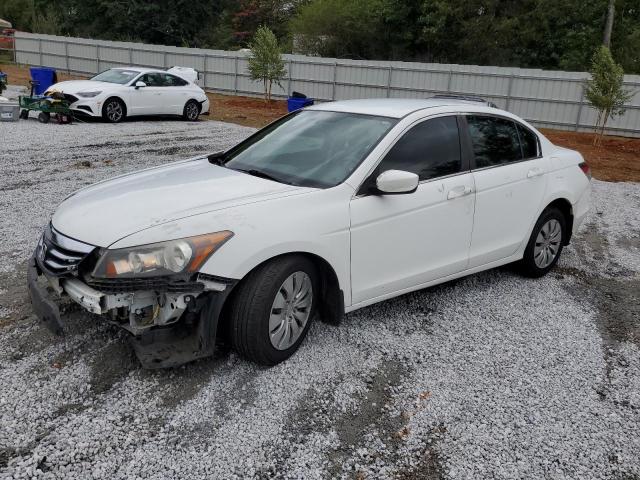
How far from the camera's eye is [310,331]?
4066 mm

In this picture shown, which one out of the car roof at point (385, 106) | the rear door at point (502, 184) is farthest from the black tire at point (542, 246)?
the car roof at point (385, 106)

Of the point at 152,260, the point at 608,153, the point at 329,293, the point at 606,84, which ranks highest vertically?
the point at 606,84

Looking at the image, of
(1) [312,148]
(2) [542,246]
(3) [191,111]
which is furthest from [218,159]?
(3) [191,111]

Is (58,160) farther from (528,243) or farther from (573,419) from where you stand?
(573,419)

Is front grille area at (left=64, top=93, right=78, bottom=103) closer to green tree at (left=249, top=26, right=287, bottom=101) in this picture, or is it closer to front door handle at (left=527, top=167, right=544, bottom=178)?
green tree at (left=249, top=26, right=287, bottom=101)

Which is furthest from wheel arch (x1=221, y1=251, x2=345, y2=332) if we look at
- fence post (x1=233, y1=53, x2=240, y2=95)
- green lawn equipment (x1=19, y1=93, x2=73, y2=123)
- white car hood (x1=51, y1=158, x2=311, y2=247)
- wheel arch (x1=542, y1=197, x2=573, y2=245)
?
fence post (x1=233, y1=53, x2=240, y2=95)

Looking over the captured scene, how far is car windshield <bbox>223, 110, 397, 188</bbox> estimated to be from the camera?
393 centimetres

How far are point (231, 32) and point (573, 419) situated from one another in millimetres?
50597

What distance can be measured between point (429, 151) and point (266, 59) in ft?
65.5

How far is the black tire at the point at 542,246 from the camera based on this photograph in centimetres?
521

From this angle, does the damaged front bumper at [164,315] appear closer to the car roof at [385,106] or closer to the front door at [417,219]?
the front door at [417,219]

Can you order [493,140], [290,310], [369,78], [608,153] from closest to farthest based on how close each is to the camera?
[290,310]
[493,140]
[608,153]
[369,78]

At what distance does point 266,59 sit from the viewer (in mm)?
22922

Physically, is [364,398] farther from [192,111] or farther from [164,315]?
[192,111]
